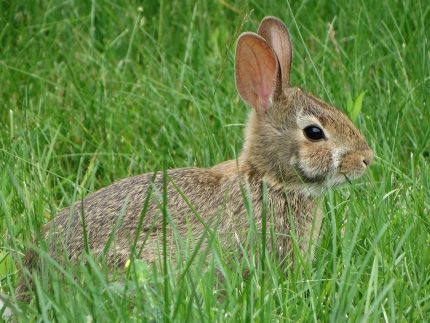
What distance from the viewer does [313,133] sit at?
518cm

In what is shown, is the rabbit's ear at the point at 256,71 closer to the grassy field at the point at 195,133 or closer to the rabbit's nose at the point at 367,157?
the grassy field at the point at 195,133

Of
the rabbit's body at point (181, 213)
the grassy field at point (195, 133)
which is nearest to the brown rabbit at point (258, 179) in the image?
the rabbit's body at point (181, 213)

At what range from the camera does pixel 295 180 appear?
5172 millimetres

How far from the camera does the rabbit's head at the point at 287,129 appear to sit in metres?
5.09

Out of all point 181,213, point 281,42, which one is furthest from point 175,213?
point 281,42

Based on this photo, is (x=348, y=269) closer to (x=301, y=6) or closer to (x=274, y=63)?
(x=274, y=63)

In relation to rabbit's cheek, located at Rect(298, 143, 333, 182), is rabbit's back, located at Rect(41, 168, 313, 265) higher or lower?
lower

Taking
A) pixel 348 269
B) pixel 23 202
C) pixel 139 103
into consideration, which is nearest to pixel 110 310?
pixel 348 269

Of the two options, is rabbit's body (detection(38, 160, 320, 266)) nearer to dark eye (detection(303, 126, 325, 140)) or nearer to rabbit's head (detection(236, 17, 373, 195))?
rabbit's head (detection(236, 17, 373, 195))

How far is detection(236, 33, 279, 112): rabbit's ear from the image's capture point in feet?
17.3

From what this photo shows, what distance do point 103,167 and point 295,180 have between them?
1070 mm

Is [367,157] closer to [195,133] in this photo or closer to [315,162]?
[315,162]

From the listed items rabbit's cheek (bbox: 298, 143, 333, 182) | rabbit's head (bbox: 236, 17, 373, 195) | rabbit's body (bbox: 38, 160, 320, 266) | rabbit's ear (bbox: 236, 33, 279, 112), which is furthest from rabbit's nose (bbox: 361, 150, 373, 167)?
rabbit's ear (bbox: 236, 33, 279, 112)

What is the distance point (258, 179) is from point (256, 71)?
460 mm
